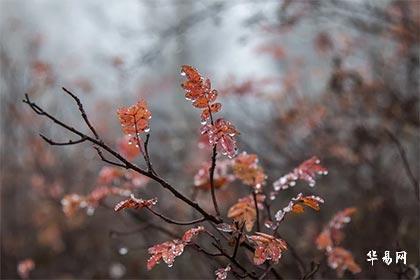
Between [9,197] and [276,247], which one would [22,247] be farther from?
[276,247]

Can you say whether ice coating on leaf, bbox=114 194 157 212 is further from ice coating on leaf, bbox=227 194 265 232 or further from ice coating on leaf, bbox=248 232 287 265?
ice coating on leaf, bbox=227 194 265 232

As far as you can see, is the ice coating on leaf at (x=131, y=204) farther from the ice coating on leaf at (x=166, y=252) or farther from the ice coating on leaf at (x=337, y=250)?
the ice coating on leaf at (x=337, y=250)

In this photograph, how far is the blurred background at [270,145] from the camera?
3658mm

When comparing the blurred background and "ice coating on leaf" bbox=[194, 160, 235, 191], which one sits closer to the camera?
"ice coating on leaf" bbox=[194, 160, 235, 191]

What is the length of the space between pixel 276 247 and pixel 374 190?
2.57m

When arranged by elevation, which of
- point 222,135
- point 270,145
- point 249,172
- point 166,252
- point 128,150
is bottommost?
point 166,252

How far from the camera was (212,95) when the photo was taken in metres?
1.50

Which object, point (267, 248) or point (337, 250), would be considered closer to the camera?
→ point (267, 248)

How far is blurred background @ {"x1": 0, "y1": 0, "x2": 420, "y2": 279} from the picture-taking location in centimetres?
366

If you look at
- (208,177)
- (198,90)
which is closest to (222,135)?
(198,90)

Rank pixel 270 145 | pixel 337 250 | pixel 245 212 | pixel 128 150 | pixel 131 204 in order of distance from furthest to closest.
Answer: pixel 270 145
pixel 128 150
pixel 337 250
pixel 245 212
pixel 131 204

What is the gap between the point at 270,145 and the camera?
15.6 ft

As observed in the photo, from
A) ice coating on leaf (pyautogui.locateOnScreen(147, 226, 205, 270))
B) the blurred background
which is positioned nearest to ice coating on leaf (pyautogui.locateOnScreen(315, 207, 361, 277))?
the blurred background

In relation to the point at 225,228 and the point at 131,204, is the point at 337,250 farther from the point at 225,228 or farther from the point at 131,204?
the point at 131,204
